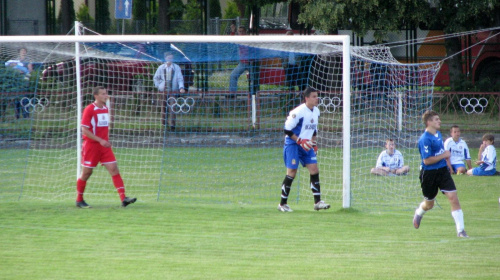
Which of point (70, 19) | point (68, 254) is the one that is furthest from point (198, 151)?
point (70, 19)

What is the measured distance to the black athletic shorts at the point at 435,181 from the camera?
8.48 meters

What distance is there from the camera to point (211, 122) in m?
16.5

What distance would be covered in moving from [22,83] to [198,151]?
16.7ft

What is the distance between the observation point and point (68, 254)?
7676 mm

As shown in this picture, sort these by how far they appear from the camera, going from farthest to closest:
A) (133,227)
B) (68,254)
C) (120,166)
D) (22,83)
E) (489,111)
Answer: (489,111) → (22,83) → (120,166) → (133,227) → (68,254)

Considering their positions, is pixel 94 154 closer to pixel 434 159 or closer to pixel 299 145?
pixel 299 145

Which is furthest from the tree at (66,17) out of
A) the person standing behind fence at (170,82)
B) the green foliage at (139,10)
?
the person standing behind fence at (170,82)

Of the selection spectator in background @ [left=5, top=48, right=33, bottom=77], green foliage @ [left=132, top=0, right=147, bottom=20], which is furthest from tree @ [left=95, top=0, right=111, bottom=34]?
spectator in background @ [left=5, top=48, right=33, bottom=77]

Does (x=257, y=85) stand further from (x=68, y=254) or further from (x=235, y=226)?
(x=68, y=254)

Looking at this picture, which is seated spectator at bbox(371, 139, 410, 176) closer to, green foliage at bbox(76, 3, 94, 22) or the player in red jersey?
the player in red jersey

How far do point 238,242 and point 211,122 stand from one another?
839 centimetres

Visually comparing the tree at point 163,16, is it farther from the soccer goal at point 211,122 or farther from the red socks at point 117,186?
the red socks at point 117,186

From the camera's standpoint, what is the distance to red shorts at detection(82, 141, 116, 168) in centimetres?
1048

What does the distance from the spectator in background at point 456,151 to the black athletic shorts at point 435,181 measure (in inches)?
228
